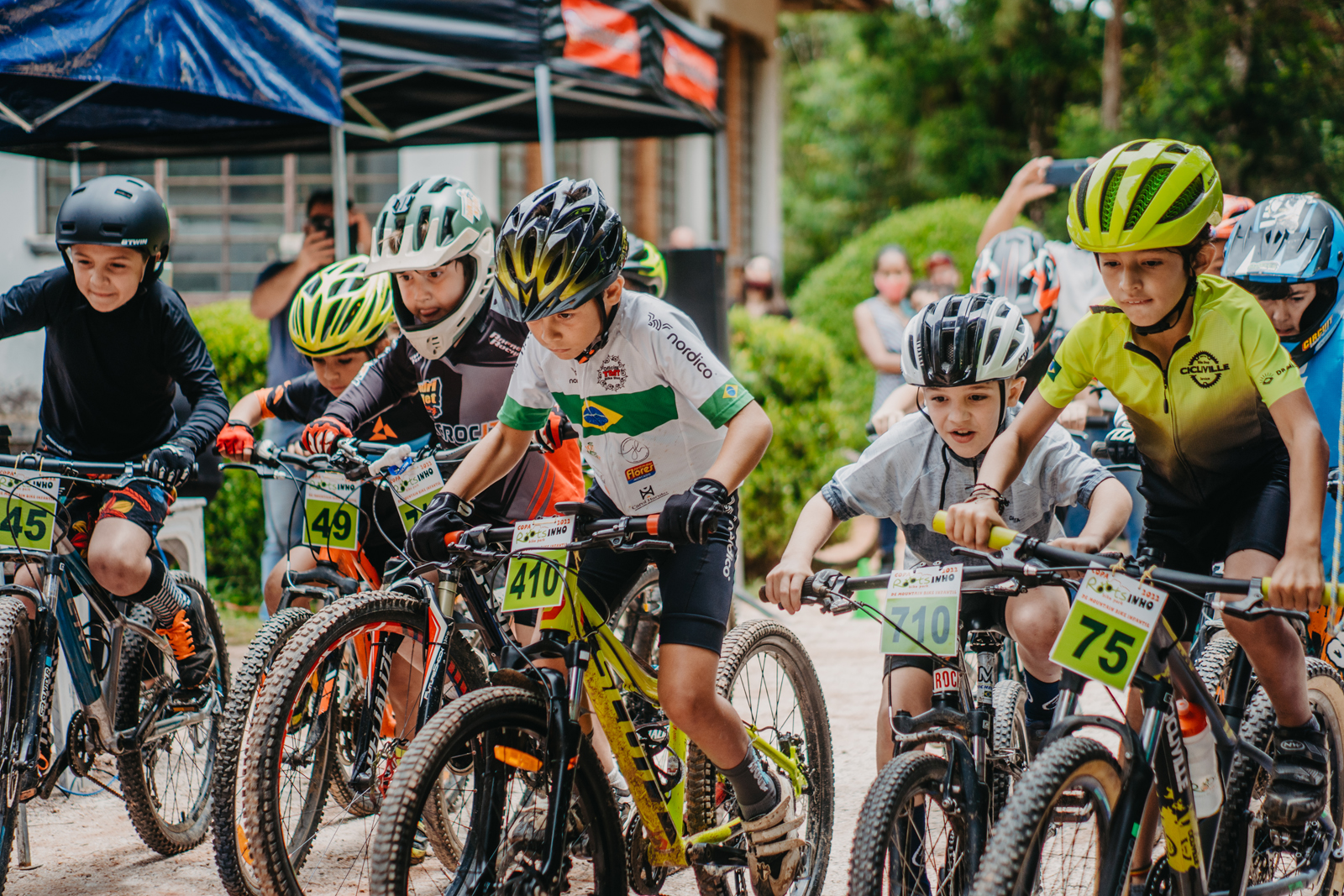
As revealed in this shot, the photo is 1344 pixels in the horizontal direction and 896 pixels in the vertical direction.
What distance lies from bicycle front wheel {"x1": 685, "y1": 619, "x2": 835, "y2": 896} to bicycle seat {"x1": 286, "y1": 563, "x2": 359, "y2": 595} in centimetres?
136

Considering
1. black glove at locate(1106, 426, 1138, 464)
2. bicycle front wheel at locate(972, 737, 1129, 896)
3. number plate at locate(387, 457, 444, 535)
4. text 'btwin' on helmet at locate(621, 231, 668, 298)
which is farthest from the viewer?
text 'btwin' on helmet at locate(621, 231, 668, 298)

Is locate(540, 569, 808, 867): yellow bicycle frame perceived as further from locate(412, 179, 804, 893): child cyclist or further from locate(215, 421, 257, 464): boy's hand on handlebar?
locate(215, 421, 257, 464): boy's hand on handlebar

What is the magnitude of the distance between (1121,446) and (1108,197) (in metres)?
1.37

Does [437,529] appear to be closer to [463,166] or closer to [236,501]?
[236,501]

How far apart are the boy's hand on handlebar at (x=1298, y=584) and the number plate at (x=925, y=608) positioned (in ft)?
2.21

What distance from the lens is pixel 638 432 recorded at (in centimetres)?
371

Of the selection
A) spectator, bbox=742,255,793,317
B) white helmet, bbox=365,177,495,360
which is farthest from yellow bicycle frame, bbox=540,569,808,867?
spectator, bbox=742,255,793,317

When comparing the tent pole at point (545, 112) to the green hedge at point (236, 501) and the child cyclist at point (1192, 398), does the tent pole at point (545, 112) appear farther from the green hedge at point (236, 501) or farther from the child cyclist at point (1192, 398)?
the child cyclist at point (1192, 398)

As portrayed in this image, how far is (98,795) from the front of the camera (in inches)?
214

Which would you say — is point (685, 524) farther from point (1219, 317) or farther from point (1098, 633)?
point (1219, 317)

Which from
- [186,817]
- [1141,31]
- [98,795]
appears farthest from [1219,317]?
[1141,31]

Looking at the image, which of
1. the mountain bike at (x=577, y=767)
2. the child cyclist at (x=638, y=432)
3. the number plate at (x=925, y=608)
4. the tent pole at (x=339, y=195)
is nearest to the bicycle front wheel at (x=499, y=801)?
the mountain bike at (x=577, y=767)

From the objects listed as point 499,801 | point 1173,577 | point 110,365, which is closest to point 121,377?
point 110,365

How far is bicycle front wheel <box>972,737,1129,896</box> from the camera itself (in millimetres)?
2564
